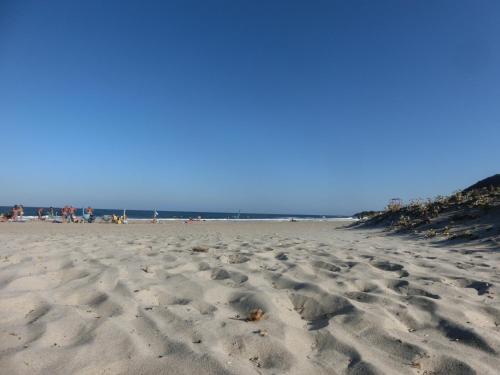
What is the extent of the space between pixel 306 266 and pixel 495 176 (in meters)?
14.9

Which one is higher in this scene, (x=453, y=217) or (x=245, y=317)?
(x=453, y=217)

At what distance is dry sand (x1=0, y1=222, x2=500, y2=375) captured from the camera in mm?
2082

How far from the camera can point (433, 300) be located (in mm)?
3078

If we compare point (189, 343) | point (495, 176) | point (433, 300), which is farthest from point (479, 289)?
point (495, 176)

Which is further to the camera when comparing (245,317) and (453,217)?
(453,217)

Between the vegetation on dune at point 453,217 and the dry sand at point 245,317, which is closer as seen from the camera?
the dry sand at point 245,317

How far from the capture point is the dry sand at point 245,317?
6.83 ft

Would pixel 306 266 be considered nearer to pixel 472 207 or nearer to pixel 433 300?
pixel 433 300

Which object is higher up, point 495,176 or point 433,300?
point 495,176

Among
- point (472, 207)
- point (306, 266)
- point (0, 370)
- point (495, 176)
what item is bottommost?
point (0, 370)

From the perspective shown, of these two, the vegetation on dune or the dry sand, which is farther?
the vegetation on dune

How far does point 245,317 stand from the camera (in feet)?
9.17

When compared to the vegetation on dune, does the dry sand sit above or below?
below

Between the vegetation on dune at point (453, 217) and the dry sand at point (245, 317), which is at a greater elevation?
the vegetation on dune at point (453, 217)
